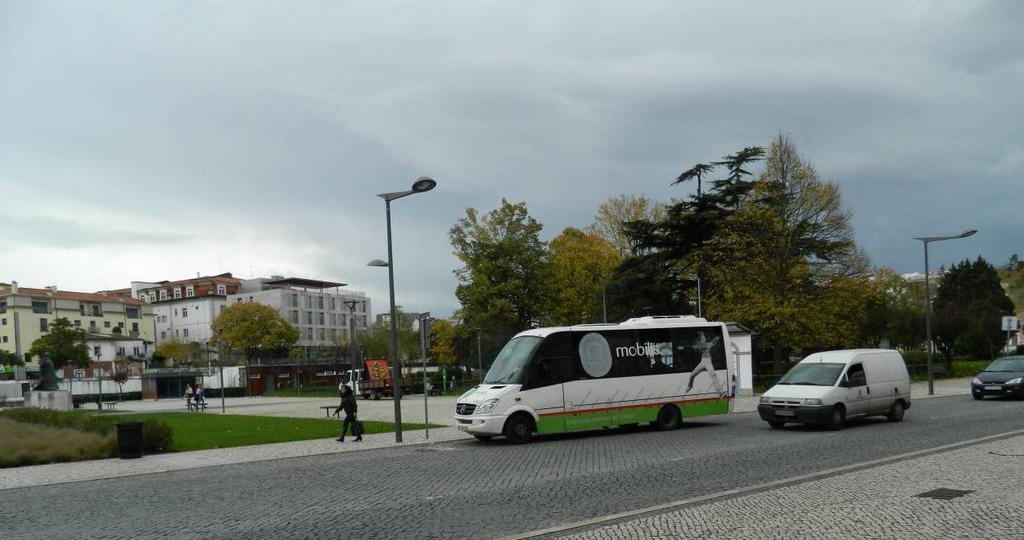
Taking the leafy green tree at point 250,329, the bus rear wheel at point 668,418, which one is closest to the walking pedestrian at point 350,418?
the bus rear wheel at point 668,418

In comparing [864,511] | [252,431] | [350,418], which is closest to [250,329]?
[252,431]

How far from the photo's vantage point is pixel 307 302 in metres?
145

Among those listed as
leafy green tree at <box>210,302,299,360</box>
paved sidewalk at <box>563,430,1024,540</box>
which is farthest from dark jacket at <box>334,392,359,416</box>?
leafy green tree at <box>210,302,299,360</box>

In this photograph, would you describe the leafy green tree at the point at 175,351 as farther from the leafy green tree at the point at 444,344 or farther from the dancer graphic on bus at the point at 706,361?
the dancer graphic on bus at the point at 706,361

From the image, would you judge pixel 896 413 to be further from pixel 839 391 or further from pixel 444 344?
pixel 444 344

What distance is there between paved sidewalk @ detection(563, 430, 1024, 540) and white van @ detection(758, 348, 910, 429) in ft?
27.0

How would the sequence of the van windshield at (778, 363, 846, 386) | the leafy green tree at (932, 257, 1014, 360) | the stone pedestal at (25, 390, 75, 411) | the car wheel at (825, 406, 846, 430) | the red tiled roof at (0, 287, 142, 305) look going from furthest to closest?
1. the red tiled roof at (0, 287, 142, 305)
2. the leafy green tree at (932, 257, 1014, 360)
3. the stone pedestal at (25, 390, 75, 411)
4. the van windshield at (778, 363, 846, 386)
5. the car wheel at (825, 406, 846, 430)

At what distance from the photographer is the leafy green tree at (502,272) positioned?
211 feet

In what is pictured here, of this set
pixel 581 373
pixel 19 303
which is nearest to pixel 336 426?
pixel 581 373

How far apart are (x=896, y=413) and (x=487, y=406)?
1155cm

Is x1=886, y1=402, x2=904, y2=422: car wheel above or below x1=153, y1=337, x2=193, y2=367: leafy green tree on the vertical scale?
above

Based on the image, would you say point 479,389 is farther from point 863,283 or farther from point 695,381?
point 863,283

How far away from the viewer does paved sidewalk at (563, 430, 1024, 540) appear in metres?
8.93

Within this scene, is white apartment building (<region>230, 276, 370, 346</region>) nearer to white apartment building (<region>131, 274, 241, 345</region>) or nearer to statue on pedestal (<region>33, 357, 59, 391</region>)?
white apartment building (<region>131, 274, 241, 345</region>)
